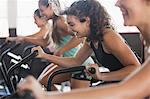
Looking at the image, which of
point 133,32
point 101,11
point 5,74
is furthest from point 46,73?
point 133,32

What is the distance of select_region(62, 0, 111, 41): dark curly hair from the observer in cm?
267

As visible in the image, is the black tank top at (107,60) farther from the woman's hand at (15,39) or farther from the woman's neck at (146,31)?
the woman's hand at (15,39)

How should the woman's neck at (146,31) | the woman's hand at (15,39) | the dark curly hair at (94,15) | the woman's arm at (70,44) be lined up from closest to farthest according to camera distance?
→ the woman's neck at (146,31)
the dark curly hair at (94,15)
the woman's arm at (70,44)
the woman's hand at (15,39)

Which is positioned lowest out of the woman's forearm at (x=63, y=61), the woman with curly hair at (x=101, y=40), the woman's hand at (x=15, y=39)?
the woman's forearm at (x=63, y=61)

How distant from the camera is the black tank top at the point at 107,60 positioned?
101 inches

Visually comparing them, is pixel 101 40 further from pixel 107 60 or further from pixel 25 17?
pixel 25 17

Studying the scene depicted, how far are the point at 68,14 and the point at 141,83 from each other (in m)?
1.95

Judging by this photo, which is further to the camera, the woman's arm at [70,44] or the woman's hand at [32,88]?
the woman's arm at [70,44]

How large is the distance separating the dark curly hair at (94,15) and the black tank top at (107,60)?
10cm

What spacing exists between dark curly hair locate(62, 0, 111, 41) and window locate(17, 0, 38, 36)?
2.65 meters

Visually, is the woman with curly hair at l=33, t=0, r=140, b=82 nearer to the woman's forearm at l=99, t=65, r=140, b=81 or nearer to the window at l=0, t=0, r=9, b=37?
the woman's forearm at l=99, t=65, r=140, b=81

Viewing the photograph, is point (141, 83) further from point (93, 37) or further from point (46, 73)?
point (46, 73)

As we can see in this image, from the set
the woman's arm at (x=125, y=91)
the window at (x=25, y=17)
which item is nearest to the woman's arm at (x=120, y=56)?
the woman's arm at (x=125, y=91)

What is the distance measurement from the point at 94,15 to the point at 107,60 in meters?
0.38
